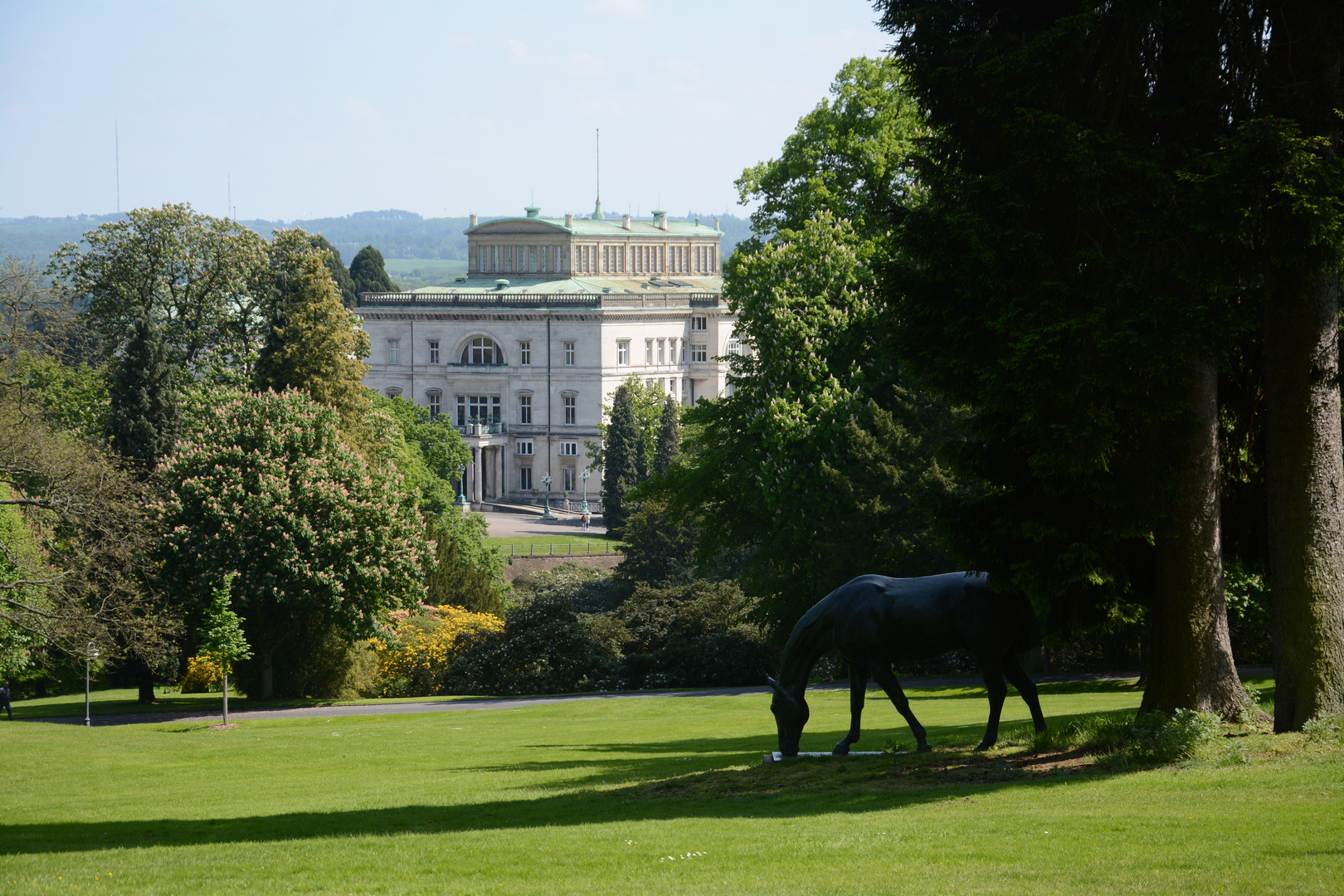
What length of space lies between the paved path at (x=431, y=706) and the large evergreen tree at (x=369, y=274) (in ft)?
300

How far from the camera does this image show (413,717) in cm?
3070

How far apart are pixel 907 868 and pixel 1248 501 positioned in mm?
8127

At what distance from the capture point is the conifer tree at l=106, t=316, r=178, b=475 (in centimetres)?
4122

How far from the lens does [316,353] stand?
154ft

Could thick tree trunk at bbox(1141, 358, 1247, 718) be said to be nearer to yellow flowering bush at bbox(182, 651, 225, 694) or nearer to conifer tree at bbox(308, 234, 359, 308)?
yellow flowering bush at bbox(182, 651, 225, 694)

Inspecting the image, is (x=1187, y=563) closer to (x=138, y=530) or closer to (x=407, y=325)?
(x=138, y=530)

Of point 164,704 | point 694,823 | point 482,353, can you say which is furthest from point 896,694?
point 482,353

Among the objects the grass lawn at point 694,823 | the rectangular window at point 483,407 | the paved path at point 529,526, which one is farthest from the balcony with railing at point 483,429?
the grass lawn at point 694,823

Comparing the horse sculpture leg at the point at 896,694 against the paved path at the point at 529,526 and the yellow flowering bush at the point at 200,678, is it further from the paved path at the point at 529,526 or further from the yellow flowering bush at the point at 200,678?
the paved path at the point at 529,526

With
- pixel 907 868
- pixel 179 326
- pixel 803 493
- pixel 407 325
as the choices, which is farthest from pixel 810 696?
pixel 407 325

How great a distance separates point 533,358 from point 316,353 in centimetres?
6545

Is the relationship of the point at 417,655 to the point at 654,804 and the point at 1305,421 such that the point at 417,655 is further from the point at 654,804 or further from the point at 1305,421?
the point at 1305,421

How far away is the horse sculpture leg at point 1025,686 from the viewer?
14.9 m

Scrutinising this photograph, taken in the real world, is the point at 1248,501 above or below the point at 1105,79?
below
